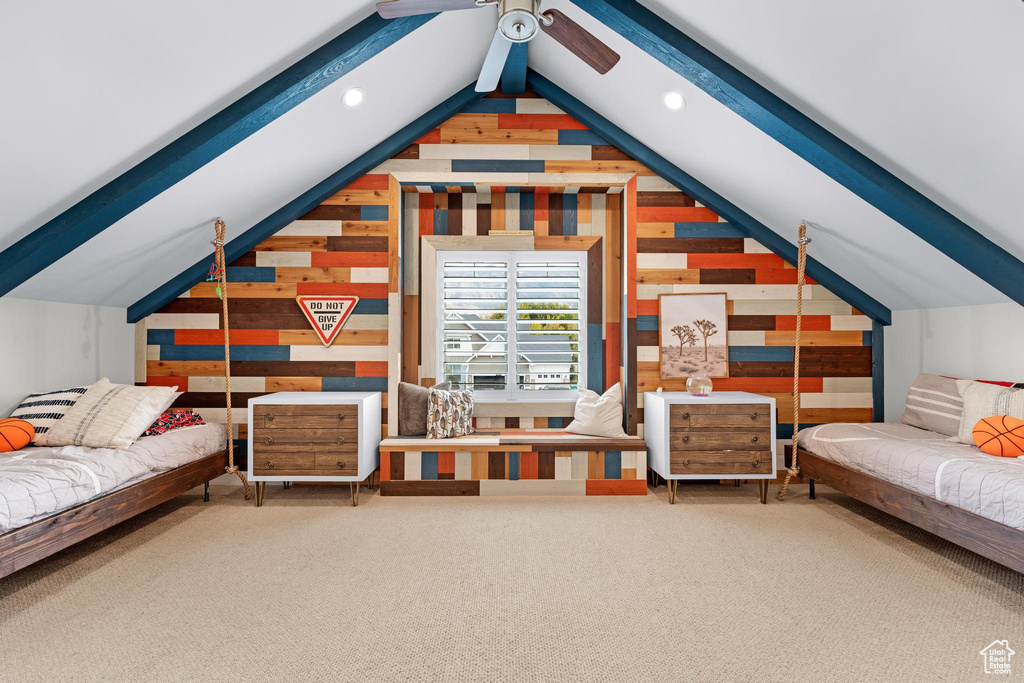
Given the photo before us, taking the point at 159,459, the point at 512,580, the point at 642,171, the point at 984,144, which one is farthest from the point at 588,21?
the point at 159,459

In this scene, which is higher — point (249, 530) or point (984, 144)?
point (984, 144)

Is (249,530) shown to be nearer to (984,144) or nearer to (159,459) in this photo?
(159,459)

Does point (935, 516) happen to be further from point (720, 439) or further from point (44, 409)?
point (44, 409)

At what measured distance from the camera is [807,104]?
109 inches

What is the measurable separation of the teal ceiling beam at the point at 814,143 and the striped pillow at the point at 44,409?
12.2 feet

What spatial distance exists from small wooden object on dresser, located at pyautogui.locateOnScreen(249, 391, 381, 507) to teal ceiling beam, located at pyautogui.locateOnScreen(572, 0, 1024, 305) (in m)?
2.78

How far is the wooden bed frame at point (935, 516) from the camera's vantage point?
2246 mm

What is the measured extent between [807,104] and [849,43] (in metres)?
0.51

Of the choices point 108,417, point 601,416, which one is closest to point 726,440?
point 601,416

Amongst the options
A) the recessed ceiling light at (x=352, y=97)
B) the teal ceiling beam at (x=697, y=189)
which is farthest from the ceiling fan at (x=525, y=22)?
the teal ceiling beam at (x=697, y=189)

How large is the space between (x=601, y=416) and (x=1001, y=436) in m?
2.23

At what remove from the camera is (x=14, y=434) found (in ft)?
9.84

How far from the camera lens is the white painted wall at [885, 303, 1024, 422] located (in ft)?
10.8

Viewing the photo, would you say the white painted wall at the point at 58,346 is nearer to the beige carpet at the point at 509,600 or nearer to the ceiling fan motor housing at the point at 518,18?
the beige carpet at the point at 509,600
